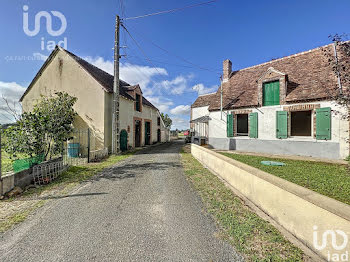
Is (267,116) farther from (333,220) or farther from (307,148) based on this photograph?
(333,220)

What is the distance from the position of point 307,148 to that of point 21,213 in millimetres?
12672

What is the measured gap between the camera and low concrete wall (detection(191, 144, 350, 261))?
5.97ft

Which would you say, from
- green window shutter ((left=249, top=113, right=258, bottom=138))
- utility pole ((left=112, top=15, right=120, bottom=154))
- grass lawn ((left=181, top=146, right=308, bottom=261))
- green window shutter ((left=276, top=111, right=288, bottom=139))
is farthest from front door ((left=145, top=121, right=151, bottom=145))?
grass lawn ((left=181, top=146, right=308, bottom=261))

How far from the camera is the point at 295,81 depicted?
9.86 metres

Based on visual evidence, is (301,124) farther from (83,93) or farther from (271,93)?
(83,93)

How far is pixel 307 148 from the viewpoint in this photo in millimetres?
8836

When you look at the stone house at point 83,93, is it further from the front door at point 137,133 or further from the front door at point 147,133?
the front door at point 147,133

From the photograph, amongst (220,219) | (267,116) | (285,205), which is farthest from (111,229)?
(267,116)

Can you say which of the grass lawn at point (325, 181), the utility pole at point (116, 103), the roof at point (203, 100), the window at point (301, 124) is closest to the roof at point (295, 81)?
the window at point (301, 124)

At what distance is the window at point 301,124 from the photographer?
12055mm

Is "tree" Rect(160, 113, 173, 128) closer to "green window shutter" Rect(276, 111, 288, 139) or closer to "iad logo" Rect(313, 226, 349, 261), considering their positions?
"green window shutter" Rect(276, 111, 288, 139)

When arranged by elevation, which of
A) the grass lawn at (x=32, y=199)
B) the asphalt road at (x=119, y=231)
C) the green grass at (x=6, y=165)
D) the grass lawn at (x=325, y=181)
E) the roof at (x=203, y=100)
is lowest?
the grass lawn at (x=32, y=199)

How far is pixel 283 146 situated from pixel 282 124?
145 cm

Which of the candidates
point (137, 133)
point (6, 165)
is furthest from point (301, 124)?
point (6, 165)
